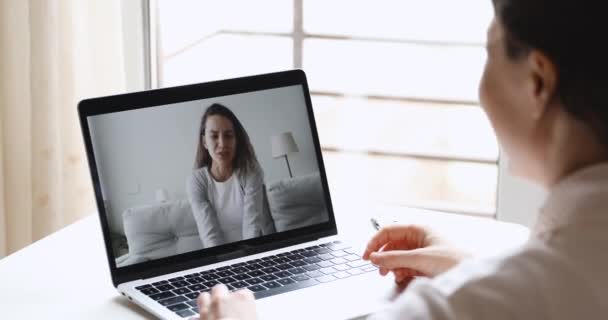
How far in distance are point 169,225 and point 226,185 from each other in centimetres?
10

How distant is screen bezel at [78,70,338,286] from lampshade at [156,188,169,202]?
3.1 inches

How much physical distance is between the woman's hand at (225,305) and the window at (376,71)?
1.29 meters

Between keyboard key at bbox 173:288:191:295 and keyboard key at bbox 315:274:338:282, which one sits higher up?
keyboard key at bbox 315:274:338:282

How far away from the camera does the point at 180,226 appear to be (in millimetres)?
1342

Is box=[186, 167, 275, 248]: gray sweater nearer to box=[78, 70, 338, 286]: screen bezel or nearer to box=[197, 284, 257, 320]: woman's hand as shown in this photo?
box=[78, 70, 338, 286]: screen bezel

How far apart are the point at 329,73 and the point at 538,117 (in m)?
1.84

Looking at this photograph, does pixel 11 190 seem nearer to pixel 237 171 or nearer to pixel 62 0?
pixel 62 0

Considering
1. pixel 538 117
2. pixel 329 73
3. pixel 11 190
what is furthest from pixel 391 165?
pixel 538 117

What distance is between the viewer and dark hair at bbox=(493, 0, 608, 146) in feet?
2.56

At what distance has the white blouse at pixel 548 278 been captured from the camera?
777 mm

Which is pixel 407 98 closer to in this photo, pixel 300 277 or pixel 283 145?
pixel 283 145

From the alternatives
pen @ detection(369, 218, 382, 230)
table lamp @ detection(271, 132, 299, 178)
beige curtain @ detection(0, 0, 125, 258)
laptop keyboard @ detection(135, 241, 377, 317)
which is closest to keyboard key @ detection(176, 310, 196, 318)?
laptop keyboard @ detection(135, 241, 377, 317)

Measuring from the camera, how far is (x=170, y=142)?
1.36 m

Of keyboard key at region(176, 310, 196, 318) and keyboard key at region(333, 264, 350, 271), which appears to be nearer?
keyboard key at region(176, 310, 196, 318)
